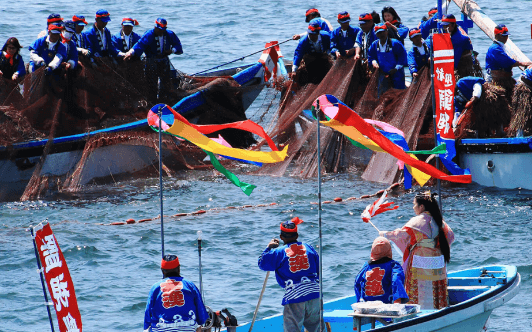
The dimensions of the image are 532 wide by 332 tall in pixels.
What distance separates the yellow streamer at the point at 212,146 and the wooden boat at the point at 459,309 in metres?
1.69

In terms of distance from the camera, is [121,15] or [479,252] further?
[121,15]

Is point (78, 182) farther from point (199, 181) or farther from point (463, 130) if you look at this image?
point (463, 130)

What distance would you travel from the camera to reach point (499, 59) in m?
13.7

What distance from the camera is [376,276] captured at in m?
7.05

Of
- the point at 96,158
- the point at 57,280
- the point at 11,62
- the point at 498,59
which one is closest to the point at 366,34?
the point at 498,59

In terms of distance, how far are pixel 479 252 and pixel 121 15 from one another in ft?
82.2

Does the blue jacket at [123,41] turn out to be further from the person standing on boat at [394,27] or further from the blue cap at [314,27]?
the person standing on boat at [394,27]

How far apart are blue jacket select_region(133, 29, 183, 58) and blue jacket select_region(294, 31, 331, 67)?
2.48 m

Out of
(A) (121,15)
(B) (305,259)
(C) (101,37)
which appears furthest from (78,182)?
(A) (121,15)

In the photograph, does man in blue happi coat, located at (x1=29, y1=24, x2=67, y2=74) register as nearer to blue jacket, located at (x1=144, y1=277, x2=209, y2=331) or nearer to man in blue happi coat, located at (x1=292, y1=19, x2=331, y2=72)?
man in blue happi coat, located at (x1=292, y1=19, x2=331, y2=72)

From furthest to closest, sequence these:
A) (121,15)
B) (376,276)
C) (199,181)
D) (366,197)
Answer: (121,15) < (199,181) < (366,197) < (376,276)

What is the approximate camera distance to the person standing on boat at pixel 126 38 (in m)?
15.6

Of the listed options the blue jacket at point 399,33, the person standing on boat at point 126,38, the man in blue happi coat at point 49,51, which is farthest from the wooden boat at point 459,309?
the person standing on boat at point 126,38

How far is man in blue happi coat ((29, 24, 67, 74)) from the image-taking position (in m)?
13.8
